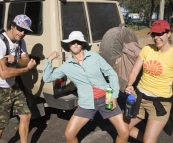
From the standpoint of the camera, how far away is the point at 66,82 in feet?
12.2

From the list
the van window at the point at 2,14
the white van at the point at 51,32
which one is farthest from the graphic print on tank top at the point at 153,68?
the van window at the point at 2,14

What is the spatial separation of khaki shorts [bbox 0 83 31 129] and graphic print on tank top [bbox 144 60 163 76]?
1637 millimetres

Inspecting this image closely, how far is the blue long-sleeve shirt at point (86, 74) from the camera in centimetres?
298

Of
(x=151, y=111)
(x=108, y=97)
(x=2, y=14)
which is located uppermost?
(x=2, y=14)

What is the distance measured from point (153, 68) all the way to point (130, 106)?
52 centimetres

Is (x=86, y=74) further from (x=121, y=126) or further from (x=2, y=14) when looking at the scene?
(x=2, y=14)

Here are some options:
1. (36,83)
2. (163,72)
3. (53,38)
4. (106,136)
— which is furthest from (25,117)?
(163,72)

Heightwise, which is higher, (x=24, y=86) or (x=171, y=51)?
(x=171, y=51)

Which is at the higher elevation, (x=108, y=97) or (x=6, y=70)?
(x=6, y=70)

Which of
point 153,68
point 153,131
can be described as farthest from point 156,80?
point 153,131

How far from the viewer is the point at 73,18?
13.1 feet

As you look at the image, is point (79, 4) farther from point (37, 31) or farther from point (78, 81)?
point (78, 81)

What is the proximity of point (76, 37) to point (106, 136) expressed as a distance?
196 cm

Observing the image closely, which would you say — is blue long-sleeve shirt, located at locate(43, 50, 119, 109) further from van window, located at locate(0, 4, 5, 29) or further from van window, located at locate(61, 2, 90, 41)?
van window, located at locate(0, 4, 5, 29)
